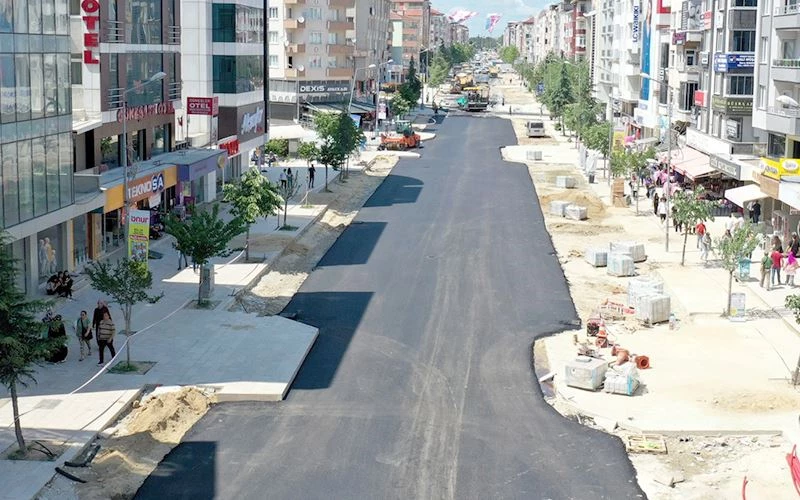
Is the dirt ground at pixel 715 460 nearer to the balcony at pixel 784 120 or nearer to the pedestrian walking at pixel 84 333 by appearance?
the pedestrian walking at pixel 84 333

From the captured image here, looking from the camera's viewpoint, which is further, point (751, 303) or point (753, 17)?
point (753, 17)

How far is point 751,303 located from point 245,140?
34.8 m

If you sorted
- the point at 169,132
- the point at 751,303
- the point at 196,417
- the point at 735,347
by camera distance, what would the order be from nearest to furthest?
1. the point at 196,417
2. the point at 735,347
3. the point at 751,303
4. the point at 169,132

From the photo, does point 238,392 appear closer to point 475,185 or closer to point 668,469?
point 668,469

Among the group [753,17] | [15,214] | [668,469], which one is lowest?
[668,469]

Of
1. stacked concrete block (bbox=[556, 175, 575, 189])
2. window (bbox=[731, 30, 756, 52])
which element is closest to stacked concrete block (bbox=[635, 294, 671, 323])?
window (bbox=[731, 30, 756, 52])

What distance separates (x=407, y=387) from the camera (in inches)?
1140

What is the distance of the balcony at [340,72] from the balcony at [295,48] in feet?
16.0

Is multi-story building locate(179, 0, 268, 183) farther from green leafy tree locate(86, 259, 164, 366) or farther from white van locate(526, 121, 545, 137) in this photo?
white van locate(526, 121, 545, 137)

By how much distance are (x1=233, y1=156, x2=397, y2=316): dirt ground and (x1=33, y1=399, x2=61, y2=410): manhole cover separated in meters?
11.4

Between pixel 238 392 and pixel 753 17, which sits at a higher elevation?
pixel 753 17

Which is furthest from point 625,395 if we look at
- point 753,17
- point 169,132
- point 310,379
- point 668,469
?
point 753,17

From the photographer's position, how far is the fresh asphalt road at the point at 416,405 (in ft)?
73.6

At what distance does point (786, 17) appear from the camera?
2015 inches
